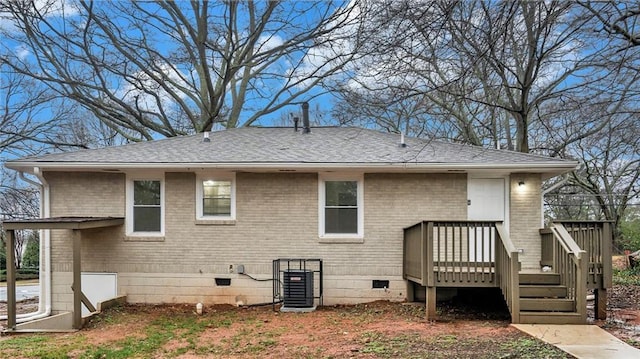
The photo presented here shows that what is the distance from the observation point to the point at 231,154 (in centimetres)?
1007

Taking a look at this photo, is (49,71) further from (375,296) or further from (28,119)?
(375,296)

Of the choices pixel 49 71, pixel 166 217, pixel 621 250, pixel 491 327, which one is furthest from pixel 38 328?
pixel 621 250

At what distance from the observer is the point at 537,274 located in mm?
7918

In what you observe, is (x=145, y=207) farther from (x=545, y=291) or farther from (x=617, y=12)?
(x=617, y=12)

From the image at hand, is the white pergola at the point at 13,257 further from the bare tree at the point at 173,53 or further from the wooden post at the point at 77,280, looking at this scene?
the bare tree at the point at 173,53

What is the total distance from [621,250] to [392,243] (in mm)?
18840

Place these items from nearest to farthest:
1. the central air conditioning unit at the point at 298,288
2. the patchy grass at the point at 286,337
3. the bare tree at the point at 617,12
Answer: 1. the patchy grass at the point at 286,337
2. the bare tree at the point at 617,12
3. the central air conditioning unit at the point at 298,288

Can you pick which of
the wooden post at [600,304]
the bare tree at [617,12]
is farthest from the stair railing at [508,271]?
the bare tree at [617,12]

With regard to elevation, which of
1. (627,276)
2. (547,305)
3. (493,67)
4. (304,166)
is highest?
(493,67)

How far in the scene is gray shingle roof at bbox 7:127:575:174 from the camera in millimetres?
9297

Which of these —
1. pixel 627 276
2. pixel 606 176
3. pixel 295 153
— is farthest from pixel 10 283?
pixel 606 176

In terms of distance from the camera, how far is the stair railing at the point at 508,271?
7047 millimetres

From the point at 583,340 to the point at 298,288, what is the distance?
4937 mm

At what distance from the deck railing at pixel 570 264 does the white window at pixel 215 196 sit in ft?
20.9
